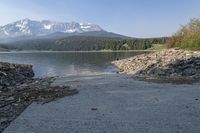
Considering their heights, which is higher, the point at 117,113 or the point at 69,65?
the point at 117,113

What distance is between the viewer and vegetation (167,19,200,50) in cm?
6625

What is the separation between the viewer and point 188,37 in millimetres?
70625

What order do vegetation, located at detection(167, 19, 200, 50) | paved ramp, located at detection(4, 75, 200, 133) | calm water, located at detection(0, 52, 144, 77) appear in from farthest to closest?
vegetation, located at detection(167, 19, 200, 50) < calm water, located at detection(0, 52, 144, 77) < paved ramp, located at detection(4, 75, 200, 133)

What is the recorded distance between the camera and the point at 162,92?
22.3 meters

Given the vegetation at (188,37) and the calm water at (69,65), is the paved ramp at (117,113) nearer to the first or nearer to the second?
the calm water at (69,65)

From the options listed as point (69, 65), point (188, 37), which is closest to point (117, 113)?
point (188, 37)

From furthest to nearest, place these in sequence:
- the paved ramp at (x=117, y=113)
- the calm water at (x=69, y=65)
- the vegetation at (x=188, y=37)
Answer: the vegetation at (x=188, y=37)
the calm water at (x=69, y=65)
the paved ramp at (x=117, y=113)

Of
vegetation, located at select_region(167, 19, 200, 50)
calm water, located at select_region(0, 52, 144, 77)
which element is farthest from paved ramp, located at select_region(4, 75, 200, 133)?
vegetation, located at select_region(167, 19, 200, 50)

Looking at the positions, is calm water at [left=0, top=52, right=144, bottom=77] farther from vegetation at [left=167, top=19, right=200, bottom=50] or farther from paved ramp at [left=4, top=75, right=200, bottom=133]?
paved ramp at [left=4, top=75, right=200, bottom=133]

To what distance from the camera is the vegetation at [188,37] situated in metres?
66.2

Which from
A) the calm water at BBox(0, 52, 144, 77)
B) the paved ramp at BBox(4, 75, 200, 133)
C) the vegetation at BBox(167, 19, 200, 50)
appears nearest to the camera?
the paved ramp at BBox(4, 75, 200, 133)

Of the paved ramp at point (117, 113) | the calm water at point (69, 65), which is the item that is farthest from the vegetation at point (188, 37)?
the paved ramp at point (117, 113)

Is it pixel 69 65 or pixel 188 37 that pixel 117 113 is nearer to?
pixel 188 37

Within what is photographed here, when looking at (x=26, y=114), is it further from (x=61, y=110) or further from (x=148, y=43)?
(x=148, y=43)
